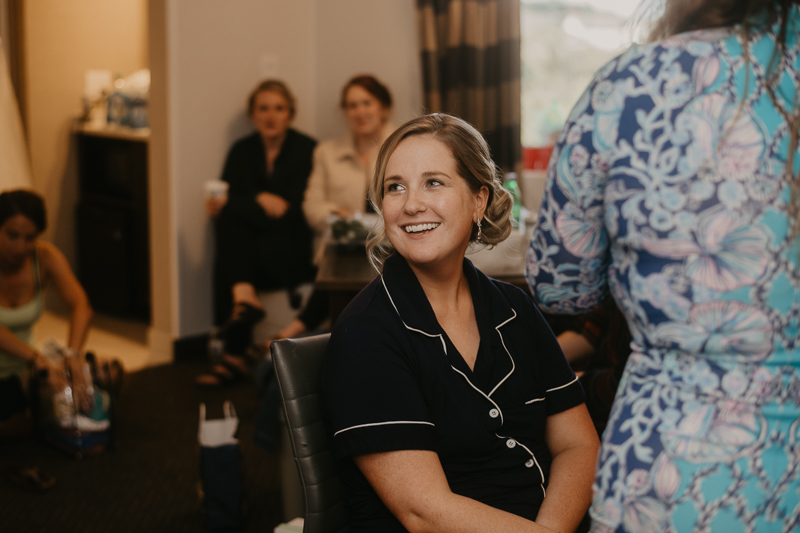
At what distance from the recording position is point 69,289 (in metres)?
3.05

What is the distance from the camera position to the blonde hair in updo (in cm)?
134

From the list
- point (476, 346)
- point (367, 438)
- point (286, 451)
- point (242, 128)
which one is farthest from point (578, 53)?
point (367, 438)

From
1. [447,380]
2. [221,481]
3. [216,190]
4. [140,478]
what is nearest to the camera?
[447,380]

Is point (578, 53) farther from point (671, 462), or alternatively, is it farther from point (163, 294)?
point (671, 462)

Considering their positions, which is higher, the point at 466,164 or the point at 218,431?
the point at 466,164

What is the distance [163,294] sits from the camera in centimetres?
401

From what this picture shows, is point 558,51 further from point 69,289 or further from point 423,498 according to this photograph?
point 423,498

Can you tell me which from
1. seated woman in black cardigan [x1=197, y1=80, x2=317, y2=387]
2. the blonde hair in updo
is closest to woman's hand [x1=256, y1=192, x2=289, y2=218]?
seated woman in black cardigan [x1=197, y1=80, x2=317, y2=387]

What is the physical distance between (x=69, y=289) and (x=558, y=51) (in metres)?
2.78

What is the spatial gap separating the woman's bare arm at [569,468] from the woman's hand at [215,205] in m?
2.67

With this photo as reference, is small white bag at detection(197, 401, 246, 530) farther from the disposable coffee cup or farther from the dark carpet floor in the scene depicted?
the disposable coffee cup

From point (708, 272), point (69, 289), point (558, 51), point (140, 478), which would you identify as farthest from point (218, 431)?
point (558, 51)

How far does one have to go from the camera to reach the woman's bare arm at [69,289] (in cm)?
300

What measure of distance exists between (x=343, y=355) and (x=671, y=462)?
52 centimetres
